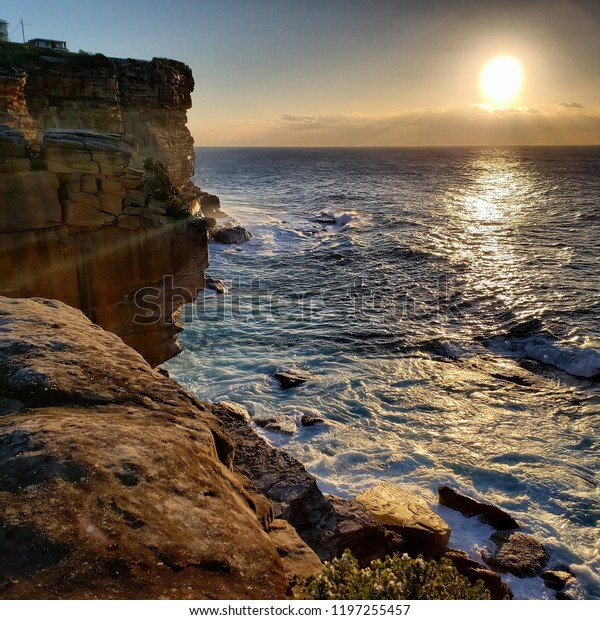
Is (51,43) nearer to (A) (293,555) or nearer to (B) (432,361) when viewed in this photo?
(B) (432,361)

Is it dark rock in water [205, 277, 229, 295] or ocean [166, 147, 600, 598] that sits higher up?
dark rock in water [205, 277, 229, 295]

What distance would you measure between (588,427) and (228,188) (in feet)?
230

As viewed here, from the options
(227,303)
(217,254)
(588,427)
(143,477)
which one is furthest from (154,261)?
(217,254)

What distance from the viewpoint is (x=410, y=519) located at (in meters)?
9.25

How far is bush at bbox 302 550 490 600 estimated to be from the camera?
3.53 metres

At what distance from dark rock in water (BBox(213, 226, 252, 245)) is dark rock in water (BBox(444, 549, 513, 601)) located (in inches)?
1126

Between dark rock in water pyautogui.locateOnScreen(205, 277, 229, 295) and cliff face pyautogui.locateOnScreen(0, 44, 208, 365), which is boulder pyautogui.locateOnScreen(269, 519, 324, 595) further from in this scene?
dark rock in water pyautogui.locateOnScreen(205, 277, 229, 295)

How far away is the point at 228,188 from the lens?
78125mm

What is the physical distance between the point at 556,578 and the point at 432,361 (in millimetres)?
9442

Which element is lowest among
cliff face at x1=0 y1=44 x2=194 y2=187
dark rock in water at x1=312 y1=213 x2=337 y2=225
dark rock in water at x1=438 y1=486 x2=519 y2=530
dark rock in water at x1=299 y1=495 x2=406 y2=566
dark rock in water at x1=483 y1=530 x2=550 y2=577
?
dark rock in water at x1=483 y1=530 x2=550 y2=577

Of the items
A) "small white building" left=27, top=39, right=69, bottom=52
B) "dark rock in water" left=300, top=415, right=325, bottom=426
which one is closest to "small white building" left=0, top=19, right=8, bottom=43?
"small white building" left=27, top=39, right=69, bottom=52

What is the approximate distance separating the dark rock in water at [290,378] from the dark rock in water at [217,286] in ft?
31.4

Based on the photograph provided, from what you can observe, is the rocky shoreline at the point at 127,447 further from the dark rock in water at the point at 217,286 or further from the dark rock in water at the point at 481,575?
the dark rock in water at the point at 217,286

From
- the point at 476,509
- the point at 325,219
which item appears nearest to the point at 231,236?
the point at 325,219
